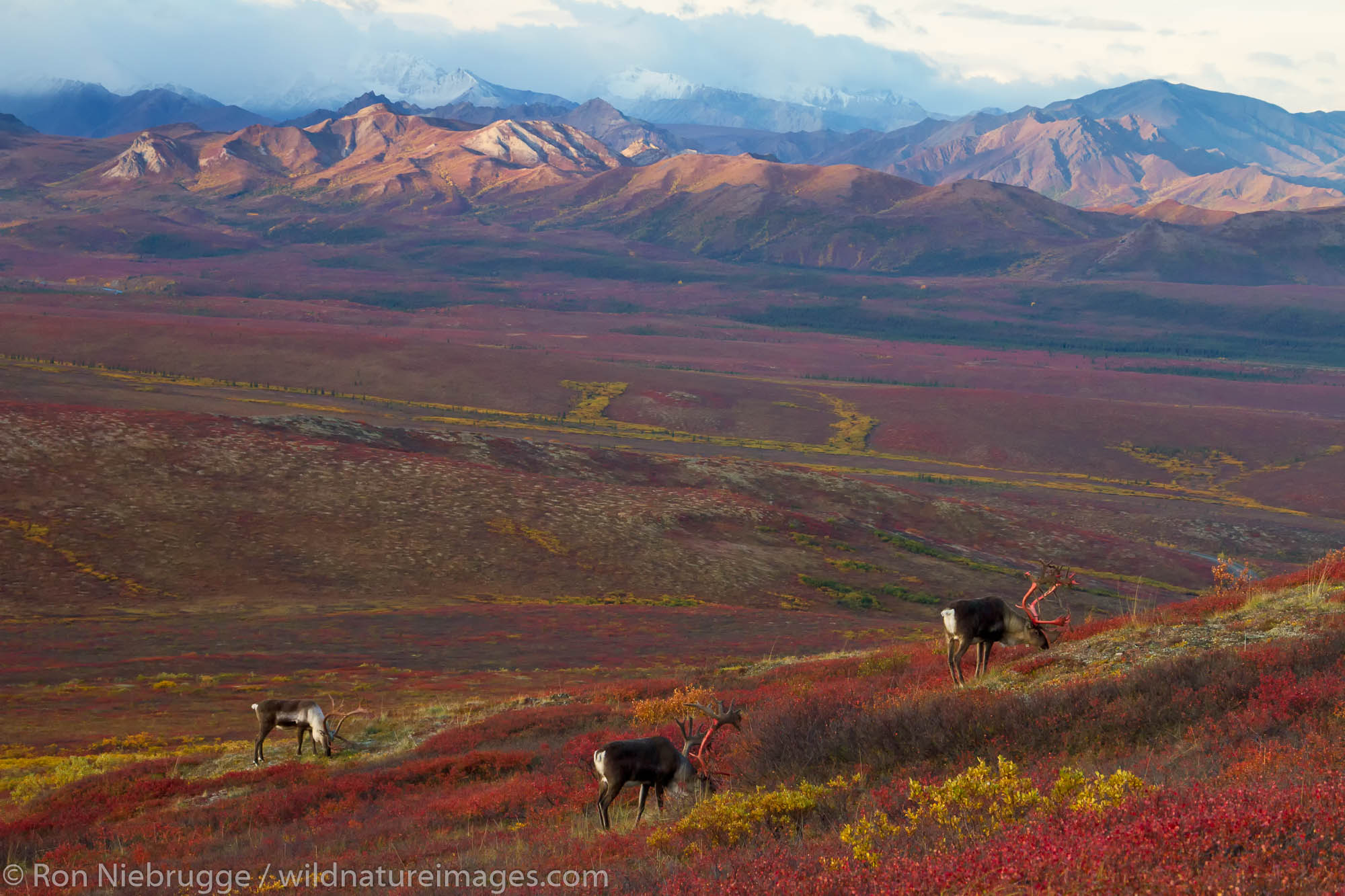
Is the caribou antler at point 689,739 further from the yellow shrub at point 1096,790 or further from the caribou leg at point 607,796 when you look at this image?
the yellow shrub at point 1096,790

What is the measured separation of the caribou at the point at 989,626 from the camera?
48.5 feet

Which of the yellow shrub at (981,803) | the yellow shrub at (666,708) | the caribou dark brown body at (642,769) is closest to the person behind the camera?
the yellow shrub at (981,803)

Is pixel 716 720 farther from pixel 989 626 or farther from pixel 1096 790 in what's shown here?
pixel 989 626

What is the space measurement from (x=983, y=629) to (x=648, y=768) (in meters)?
6.32

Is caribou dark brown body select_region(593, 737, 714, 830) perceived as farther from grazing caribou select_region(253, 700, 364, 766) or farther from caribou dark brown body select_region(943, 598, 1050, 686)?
grazing caribou select_region(253, 700, 364, 766)

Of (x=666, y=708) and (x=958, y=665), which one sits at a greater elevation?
(x=958, y=665)

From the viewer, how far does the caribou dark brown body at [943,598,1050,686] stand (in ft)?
48.8

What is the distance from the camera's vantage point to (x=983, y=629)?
15.1 meters

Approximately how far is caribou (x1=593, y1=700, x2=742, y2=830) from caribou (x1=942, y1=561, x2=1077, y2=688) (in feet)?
15.4

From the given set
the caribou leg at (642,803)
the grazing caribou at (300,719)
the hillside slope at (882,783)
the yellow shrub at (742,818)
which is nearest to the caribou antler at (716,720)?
the hillside slope at (882,783)

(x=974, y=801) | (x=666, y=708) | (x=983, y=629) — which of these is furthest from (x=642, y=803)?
(x=666, y=708)

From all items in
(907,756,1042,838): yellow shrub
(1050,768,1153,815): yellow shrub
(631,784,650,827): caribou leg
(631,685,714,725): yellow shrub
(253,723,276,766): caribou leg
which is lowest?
(253,723,276,766): caribou leg

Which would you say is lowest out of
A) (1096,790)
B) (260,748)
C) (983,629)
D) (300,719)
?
(260,748)

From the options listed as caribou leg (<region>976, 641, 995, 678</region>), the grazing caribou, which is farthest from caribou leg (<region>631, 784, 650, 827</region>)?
the grazing caribou
